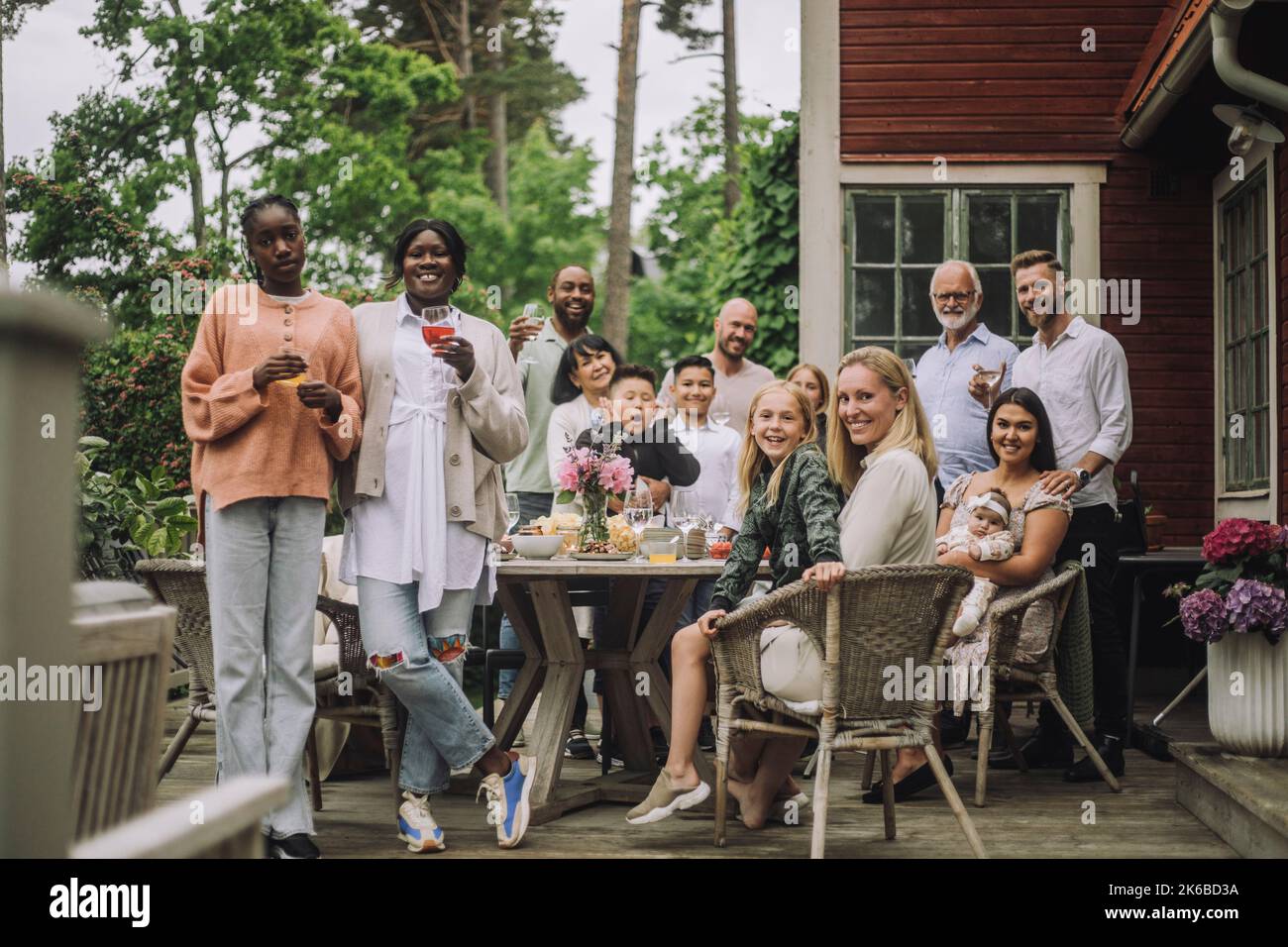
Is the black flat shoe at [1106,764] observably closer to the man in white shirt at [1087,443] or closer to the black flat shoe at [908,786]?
the man in white shirt at [1087,443]

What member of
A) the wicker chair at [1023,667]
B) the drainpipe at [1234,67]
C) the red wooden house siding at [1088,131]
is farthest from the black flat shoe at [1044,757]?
the drainpipe at [1234,67]

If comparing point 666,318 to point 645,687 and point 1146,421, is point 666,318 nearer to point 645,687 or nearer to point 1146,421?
point 1146,421

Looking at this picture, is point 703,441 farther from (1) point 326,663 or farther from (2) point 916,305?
(2) point 916,305

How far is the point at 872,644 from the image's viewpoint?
384cm

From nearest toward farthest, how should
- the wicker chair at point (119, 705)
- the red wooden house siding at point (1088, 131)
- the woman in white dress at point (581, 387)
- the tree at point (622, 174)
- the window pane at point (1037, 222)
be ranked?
the wicker chair at point (119, 705), the woman in white dress at point (581, 387), the red wooden house siding at point (1088, 131), the window pane at point (1037, 222), the tree at point (622, 174)

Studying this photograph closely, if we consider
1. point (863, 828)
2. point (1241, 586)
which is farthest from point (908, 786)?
point (1241, 586)

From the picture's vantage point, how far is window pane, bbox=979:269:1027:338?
26.9 ft

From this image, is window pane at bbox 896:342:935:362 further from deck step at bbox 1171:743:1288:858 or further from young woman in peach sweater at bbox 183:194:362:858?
young woman in peach sweater at bbox 183:194:362:858

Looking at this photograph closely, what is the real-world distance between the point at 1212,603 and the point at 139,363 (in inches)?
351

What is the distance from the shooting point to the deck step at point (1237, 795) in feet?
12.7

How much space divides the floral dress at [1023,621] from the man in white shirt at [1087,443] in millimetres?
234

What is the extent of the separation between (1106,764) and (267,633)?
328 centimetres
